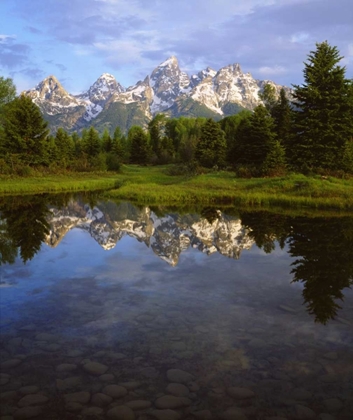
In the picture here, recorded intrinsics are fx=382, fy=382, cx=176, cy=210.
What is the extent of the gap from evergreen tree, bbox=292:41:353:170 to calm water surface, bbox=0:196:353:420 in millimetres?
23501

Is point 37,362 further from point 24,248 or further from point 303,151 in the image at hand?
point 303,151

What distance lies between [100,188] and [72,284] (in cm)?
3622

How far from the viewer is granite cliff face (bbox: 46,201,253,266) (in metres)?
16.2

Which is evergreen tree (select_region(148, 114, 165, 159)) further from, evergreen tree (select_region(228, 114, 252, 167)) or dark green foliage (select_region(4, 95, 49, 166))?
evergreen tree (select_region(228, 114, 252, 167))

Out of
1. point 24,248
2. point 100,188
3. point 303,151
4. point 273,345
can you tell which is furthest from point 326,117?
point 273,345

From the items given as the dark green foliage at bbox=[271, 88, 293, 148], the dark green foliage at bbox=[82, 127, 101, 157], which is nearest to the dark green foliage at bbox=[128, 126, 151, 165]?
the dark green foliage at bbox=[82, 127, 101, 157]

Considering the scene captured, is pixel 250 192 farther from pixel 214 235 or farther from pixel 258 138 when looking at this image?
pixel 258 138

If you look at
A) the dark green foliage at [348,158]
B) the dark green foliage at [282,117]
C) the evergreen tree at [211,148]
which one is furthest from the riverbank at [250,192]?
the dark green foliage at [282,117]

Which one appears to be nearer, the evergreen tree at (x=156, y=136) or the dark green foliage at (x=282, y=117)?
the dark green foliage at (x=282, y=117)

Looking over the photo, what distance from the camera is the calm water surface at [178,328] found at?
17.8 ft

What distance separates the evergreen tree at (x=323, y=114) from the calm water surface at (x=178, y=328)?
2350 cm

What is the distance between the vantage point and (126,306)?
9312 millimetres

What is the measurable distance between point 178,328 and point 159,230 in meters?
12.5

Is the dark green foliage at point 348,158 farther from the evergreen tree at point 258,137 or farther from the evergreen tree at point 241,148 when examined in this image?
the evergreen tree at point 241,148
